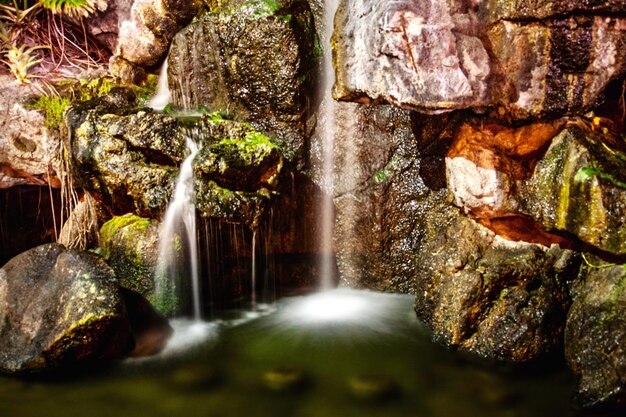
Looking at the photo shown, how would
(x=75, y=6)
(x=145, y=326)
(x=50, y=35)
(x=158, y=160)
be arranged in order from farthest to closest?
(x=50, y=35), (x=75, y=6), (x=158, y=160), (x=145, y=326)

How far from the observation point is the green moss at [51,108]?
6660 mm

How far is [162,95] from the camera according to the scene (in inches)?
278

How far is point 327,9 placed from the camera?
653 cm

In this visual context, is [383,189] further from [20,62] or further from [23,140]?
[20,62]

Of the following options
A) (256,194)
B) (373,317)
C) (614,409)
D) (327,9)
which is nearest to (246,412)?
(373,317)

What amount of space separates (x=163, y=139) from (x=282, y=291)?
104 inches

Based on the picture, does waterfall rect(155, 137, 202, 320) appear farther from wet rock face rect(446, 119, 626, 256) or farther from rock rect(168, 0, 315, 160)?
wet rock face rect(446, 119, 626, 256)

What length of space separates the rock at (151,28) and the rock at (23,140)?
150 centimetres

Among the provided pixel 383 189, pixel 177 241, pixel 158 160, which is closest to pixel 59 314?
pixel 177 241

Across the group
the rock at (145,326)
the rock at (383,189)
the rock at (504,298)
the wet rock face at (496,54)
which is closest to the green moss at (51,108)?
the rock at (145,326)

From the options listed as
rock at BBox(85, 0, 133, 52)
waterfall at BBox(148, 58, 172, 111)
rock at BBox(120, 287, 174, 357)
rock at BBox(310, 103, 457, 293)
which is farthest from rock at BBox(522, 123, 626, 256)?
rock at BBox(85, 0, 133, 52)

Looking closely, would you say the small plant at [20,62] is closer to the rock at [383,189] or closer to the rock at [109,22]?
the rock at [109,22]

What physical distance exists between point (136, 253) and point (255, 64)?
290cm

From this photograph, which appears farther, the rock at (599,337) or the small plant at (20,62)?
the small plant at (20,62)
